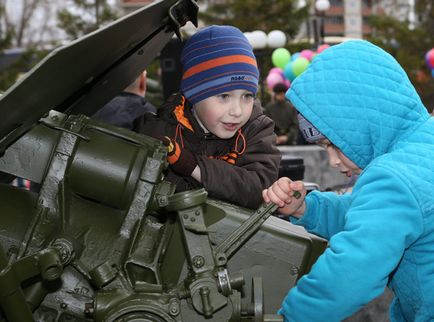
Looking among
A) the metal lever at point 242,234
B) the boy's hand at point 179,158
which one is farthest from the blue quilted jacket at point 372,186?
the boy's hand at point 179,158

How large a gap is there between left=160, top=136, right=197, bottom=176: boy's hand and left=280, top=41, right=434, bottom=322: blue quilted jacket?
58 centimetres

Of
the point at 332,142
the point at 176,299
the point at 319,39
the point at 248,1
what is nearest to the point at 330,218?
the point at 332,142

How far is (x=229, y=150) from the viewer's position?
9.89 ft

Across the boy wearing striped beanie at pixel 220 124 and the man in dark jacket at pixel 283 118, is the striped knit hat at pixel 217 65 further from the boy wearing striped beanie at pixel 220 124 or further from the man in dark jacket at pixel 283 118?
the man in dark jacket at pixel 283 118

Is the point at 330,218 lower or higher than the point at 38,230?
lower

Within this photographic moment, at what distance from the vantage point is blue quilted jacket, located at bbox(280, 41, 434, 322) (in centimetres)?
199

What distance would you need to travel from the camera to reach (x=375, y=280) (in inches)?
79.1

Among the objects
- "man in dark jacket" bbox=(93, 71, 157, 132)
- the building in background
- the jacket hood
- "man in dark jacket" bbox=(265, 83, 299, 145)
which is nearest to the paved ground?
the jacket hood

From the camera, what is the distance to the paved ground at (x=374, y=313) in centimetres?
339

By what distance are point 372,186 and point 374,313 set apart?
1551 mm

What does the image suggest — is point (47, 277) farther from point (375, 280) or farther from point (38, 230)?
point (375, 280)

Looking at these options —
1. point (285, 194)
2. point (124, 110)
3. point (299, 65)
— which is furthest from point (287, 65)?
point (285, 194)

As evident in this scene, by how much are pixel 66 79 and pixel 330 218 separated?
1.11m

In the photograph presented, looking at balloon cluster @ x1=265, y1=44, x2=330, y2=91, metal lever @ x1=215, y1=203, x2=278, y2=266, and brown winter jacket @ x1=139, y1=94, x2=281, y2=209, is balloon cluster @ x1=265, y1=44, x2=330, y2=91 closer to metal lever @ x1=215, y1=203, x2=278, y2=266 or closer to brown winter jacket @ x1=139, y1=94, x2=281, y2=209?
brown winter jacket @ x1=139, y1=94, x2=281, y2=209
